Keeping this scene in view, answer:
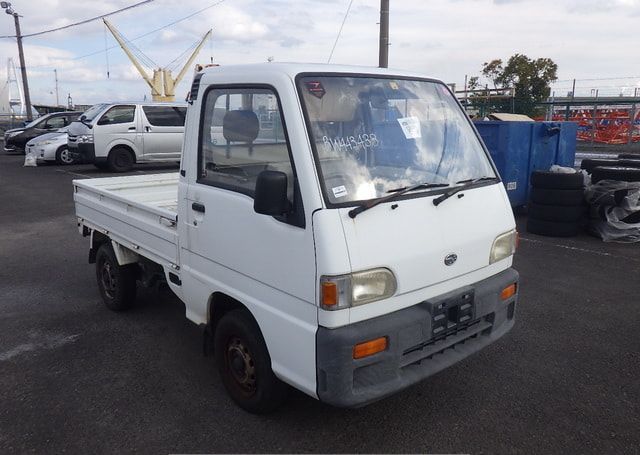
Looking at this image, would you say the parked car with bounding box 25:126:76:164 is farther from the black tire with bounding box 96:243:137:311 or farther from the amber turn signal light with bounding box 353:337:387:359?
the amber turn signal light with bounding box 353:337:387:359

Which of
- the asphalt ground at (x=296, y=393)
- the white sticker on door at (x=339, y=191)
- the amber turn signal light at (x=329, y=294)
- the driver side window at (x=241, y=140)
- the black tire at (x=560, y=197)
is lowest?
the asphalt ground at (x=296, y=393)

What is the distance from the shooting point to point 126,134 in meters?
15.2

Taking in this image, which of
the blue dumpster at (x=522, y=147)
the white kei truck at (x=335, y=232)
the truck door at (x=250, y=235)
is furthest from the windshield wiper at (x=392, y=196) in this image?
the blue dumpster at (x=522, y=147)

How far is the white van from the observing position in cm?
1482

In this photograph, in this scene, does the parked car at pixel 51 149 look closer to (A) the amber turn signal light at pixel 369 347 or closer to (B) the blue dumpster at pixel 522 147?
(B) the blue dumpster at pixel 522 147

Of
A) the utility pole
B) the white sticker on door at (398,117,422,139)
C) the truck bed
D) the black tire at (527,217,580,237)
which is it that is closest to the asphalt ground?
the truck bed

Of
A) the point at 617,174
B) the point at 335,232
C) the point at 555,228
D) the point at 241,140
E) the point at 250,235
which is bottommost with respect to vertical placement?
the point at 555,228

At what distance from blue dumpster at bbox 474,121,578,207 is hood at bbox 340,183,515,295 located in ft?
18.9

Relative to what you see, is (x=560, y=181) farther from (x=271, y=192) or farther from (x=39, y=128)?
(x=39, y=128)

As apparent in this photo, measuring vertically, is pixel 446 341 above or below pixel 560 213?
above

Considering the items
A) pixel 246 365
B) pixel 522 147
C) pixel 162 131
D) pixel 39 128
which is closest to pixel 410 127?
pixel 246 365

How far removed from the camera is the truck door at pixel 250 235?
8.81 feet

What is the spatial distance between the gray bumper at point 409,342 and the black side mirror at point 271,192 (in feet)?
2.12

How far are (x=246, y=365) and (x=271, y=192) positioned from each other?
1220 mm
